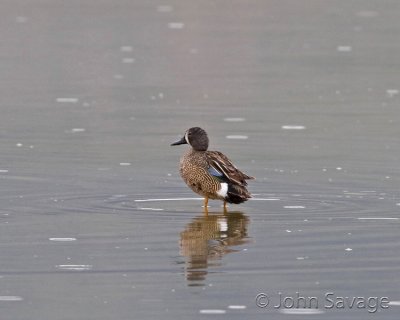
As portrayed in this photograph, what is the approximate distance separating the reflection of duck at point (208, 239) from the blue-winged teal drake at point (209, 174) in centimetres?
18

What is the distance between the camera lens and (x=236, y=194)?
1071 centimetres

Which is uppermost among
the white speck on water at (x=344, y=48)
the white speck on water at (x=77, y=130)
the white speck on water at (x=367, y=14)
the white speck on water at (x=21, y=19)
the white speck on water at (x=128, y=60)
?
the white speck on water at (x=21, y=19)

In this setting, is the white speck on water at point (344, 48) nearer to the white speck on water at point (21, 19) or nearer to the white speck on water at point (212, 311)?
the white speck on water at point (21, 19)

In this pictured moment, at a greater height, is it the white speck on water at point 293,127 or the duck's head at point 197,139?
the duck's head at point 197,139

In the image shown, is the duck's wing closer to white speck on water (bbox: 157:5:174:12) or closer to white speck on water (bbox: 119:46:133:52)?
white speck on water (bbox: 119:46:133:52)

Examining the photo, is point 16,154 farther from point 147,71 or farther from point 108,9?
point 108,9

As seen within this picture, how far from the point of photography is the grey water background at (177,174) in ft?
26.8

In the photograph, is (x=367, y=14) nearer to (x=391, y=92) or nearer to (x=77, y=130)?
(x=391, y=92)

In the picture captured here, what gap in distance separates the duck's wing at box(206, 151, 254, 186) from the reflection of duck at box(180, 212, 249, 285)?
28 centimetres

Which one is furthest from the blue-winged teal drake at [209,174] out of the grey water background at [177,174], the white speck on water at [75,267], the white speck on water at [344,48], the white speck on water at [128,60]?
the white speck on water at [344,48]

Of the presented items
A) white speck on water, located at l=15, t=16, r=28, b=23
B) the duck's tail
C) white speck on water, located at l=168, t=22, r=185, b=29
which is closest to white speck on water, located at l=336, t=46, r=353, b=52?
white speck on water, located at l=168, t=22, r=185, b=29

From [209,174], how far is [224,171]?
13 cm

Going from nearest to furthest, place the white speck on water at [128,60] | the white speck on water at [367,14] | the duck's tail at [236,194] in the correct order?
the duck's tail at [236,194], the white speck on water at [128,60], the white speck on water at [367,14]

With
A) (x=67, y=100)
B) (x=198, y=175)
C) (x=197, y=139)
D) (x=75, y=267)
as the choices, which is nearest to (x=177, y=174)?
(x=197, y=139)
